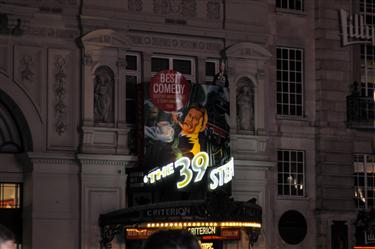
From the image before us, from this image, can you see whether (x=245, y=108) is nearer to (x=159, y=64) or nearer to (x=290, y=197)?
(x=159, y=64)

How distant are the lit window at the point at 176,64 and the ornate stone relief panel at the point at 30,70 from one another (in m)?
3.05

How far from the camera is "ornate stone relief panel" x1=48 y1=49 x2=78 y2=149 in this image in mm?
25203

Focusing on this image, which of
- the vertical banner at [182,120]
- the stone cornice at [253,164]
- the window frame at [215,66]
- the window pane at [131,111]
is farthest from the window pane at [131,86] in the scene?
the stone cornice at [253,164]

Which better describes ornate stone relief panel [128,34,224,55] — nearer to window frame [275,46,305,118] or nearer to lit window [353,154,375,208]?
window frame [275,46,305,118]

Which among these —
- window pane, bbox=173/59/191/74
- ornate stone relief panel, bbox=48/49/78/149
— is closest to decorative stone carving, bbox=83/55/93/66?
ornate stone relief panel, bbox=48/49/78/149

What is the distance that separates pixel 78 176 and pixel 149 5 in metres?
4.87

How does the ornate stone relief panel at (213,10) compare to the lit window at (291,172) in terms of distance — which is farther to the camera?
the lit window at (291,172)

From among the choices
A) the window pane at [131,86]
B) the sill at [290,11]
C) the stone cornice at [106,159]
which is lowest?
the stone cornice at [106,159]

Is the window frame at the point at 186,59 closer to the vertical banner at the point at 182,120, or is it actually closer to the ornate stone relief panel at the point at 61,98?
the vertical banner at the point at 182,120

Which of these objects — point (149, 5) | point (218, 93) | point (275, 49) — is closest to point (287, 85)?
point (275, 49)

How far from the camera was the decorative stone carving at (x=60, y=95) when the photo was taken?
25250 millimetres

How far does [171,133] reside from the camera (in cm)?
2566

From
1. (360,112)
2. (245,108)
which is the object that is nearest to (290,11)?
(245,108)

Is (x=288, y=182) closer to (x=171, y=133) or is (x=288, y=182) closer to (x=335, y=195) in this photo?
(x=335, y=195)
